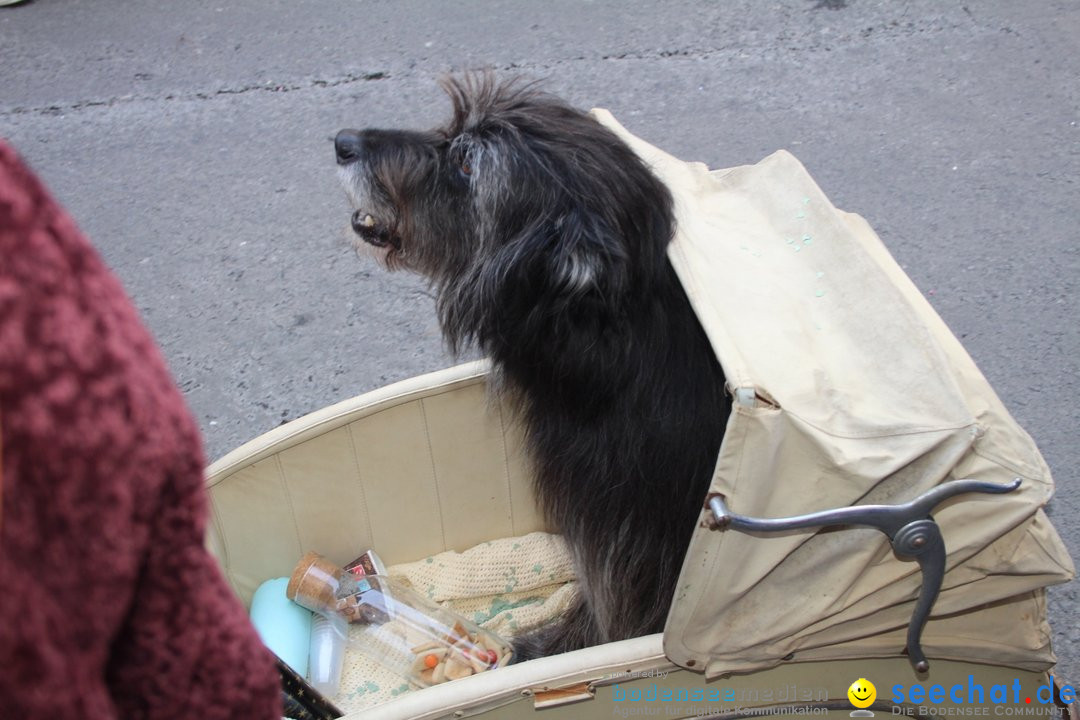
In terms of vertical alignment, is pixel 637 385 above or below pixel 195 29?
below

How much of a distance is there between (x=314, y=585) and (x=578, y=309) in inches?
43.0

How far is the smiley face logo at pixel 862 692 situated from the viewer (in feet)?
5.34

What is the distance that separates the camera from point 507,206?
181cm

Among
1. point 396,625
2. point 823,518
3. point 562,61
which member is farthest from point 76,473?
point 562,61

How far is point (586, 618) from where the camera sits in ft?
7.29

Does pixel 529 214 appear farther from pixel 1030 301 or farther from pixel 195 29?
pixel 195 29

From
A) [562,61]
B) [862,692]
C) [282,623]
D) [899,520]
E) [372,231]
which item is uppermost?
[562,61]

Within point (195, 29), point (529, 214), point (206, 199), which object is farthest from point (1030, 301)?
point (195, 29)

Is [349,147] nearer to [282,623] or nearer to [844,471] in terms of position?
[282,623]

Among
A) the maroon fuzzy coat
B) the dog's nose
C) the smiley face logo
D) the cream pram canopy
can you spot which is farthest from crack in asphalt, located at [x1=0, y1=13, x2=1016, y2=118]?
the maroon fuzzy coat

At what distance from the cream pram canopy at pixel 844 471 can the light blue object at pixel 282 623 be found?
44.0 inches

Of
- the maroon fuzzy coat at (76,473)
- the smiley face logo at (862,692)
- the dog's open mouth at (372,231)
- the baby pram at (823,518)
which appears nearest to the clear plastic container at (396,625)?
the baby pram at (823,518)

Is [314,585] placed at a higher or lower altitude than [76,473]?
lower

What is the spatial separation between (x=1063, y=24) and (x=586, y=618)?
4049mm
